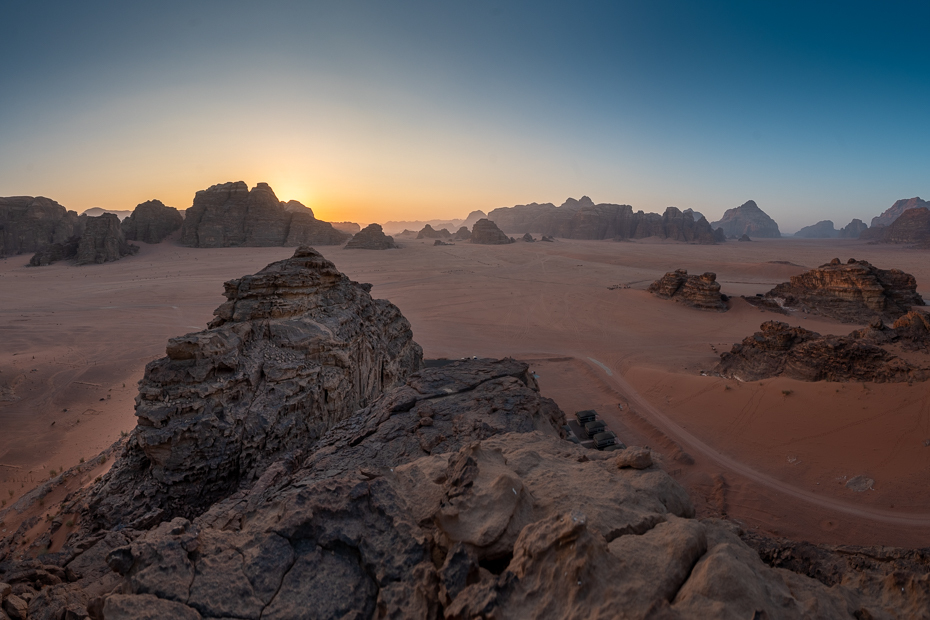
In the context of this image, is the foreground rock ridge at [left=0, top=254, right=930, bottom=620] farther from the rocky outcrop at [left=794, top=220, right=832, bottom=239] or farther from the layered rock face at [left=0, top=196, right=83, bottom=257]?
the rocky outcrop at [left=794, top=220, right=832, bottom=239]

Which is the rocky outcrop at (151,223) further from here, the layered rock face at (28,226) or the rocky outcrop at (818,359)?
the rocky outcrop at (818,359)

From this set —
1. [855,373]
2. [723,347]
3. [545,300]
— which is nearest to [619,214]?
[545,300]

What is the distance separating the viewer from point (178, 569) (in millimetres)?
2984

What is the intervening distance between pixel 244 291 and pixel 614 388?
11500mm

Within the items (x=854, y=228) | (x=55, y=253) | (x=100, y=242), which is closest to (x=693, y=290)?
(x=100, y=242)

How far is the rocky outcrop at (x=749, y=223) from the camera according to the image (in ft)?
497

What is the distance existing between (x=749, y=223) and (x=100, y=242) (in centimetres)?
19176

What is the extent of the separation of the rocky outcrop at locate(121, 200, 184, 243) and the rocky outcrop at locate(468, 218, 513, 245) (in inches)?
1890

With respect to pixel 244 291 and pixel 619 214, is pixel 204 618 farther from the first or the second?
pixel 619 214

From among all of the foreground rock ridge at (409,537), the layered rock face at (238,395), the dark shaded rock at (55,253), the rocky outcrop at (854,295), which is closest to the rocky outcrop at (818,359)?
the foreground rock ridge at (409,537)

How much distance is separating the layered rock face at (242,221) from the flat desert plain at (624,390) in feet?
67.3

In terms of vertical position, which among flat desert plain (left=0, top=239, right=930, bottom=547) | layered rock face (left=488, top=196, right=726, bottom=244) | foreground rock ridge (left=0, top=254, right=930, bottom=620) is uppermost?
layered rock face (left=488, top=196, right=726, bottom=244)

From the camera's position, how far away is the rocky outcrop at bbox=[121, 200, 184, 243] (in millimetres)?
51688

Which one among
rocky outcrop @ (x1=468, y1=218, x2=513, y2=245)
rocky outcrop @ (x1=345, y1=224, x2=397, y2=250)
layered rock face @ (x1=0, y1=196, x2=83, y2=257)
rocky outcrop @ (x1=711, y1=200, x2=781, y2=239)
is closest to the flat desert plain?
layered rock face @ (x1=0, y1=196, x2=83, y2=257)
